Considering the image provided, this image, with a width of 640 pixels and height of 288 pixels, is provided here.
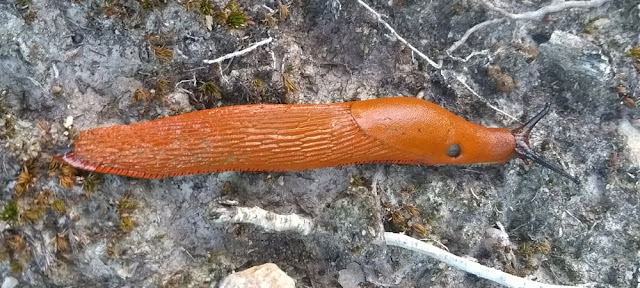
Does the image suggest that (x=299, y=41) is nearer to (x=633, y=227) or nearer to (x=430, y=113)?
(x=430, y=113)

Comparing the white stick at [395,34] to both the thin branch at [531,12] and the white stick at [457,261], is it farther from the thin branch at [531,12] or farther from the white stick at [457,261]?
the white stick at [457,261]

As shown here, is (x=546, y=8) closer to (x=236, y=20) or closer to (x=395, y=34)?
(x=395, y=34)

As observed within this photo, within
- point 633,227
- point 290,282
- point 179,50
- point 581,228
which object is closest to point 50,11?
point 179,50

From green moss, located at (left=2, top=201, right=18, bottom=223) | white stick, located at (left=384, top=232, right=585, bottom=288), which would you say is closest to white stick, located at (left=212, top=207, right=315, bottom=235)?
white stick, located at (left=384, top=232, right=585, bottom=288)

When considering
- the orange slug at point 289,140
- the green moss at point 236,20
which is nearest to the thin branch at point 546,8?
the orange slug at point 289,140

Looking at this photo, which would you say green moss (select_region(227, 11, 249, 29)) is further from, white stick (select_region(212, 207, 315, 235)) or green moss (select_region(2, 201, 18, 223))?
green moss (select_region(2, 201, 18, 223))

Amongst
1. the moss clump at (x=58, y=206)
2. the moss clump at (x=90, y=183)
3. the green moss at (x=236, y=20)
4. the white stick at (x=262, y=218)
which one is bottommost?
the white stick at (x=262, y=218)

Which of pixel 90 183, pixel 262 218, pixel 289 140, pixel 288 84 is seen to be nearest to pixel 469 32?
pixel 288 84
